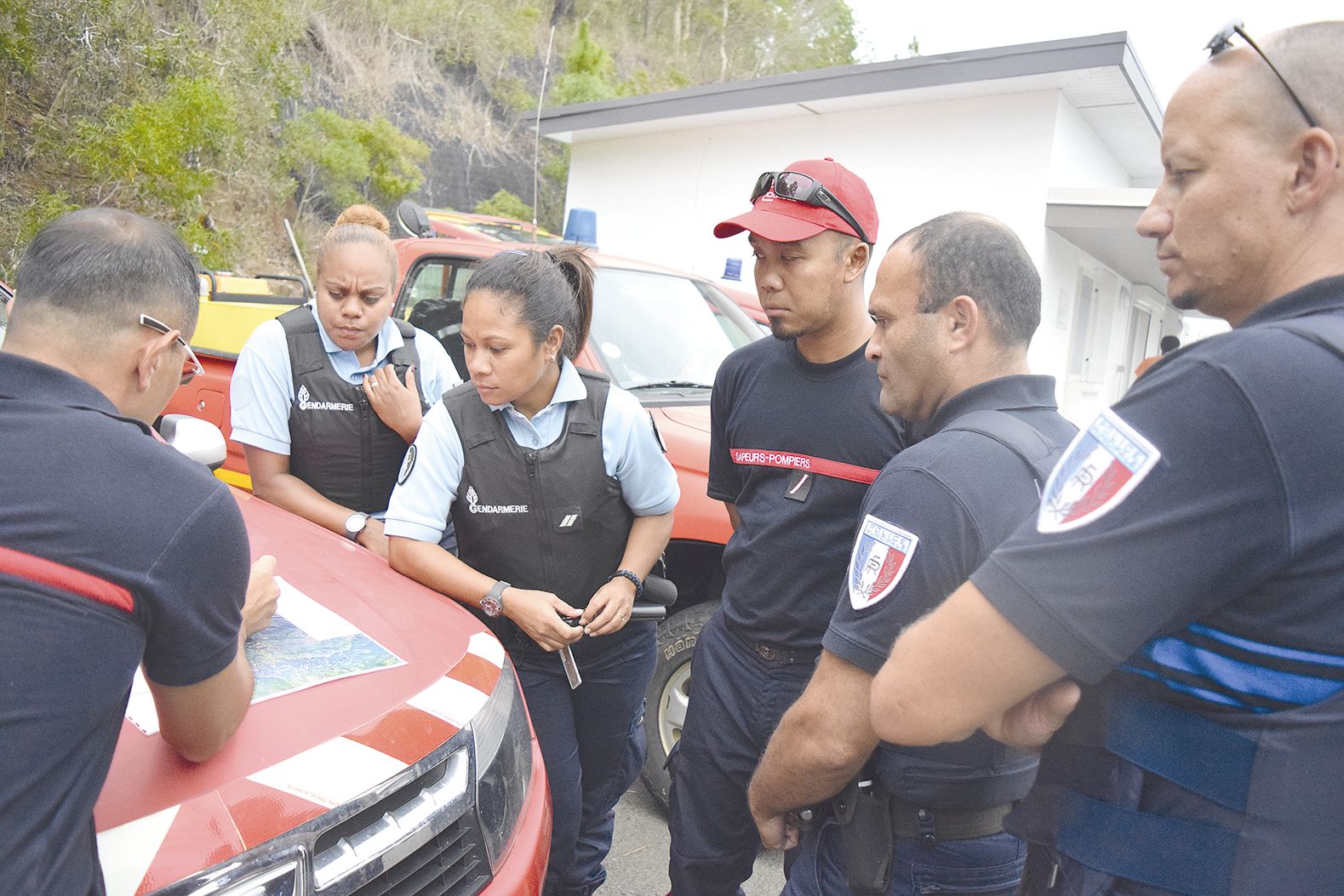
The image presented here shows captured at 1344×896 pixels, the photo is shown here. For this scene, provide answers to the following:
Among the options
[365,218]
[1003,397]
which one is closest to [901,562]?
[1003,397]

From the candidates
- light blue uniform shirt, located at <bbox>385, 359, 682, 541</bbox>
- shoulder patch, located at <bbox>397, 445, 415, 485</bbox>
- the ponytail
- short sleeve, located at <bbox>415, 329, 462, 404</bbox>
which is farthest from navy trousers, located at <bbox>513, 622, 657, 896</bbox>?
short sleeve, located at <bbox>415, 329, 462, 404</bbox>

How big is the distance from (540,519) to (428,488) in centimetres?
30

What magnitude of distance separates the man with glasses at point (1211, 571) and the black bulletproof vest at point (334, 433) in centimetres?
225

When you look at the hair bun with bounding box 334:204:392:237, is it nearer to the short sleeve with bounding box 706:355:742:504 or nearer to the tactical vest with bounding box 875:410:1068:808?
the short sleeve with bounding box 706:355:742:504

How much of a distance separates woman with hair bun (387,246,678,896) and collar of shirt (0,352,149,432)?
1130mm

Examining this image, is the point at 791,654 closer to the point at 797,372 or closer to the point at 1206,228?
the point at 797,372

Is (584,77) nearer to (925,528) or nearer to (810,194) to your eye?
(810,194)

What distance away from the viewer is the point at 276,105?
520 inches

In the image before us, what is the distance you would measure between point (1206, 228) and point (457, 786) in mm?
1568

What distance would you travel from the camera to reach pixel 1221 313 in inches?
46.5

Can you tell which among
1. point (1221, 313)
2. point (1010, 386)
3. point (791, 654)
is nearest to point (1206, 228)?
point (1221, 313)

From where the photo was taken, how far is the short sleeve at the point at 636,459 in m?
2.54

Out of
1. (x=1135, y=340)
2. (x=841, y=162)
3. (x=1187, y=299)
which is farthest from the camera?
(x=1135, y=340)

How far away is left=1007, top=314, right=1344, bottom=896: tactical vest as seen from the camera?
3.21ft
